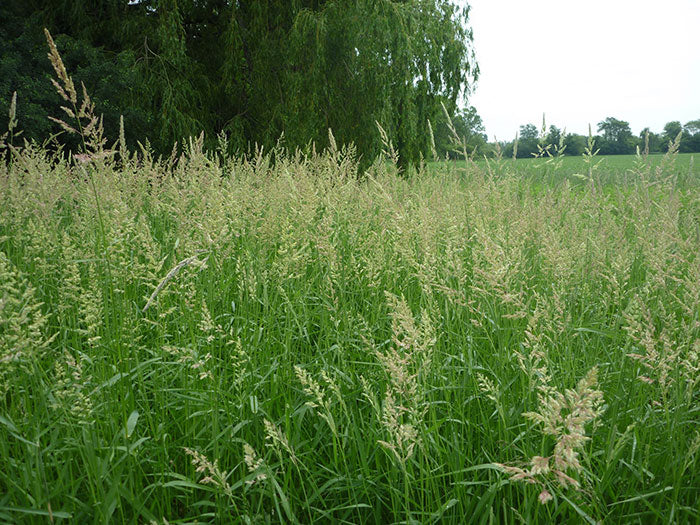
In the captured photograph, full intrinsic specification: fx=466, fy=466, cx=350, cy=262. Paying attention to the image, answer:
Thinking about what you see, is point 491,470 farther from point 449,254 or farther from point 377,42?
point 377,42

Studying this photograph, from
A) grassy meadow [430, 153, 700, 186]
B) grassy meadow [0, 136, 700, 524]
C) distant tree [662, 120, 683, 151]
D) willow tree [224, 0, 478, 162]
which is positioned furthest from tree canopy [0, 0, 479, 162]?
grassy meadow [0, 136, 700, 524]

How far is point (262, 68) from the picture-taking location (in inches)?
411

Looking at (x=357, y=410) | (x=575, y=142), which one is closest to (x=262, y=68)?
(x=357, y=410)

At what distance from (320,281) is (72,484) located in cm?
155

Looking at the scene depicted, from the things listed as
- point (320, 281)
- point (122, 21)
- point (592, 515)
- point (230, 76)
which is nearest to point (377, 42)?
point (230, 76)

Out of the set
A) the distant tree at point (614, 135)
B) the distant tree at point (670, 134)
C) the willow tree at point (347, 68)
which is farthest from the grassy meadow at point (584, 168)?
the distant tree at point (614, 135)

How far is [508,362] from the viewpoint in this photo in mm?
1880

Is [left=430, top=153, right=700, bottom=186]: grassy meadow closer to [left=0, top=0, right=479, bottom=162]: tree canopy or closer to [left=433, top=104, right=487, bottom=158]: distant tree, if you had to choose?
[left=433, top=104, right=487, bottom=158]: distant tree

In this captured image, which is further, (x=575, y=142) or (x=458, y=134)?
(x=575, y=142)

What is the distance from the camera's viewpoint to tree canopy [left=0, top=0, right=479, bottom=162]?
31.7 ft

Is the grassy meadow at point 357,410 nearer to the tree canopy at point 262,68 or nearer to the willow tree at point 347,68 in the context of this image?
the tree canopy at point 262,68

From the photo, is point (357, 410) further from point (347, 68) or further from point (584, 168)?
point (347, 68)

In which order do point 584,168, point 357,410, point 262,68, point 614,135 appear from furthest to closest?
point 614,135 < point 262,68 < point 584,168 < point 357,410

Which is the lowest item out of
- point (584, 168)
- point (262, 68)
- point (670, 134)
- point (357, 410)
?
point (357, 410)
